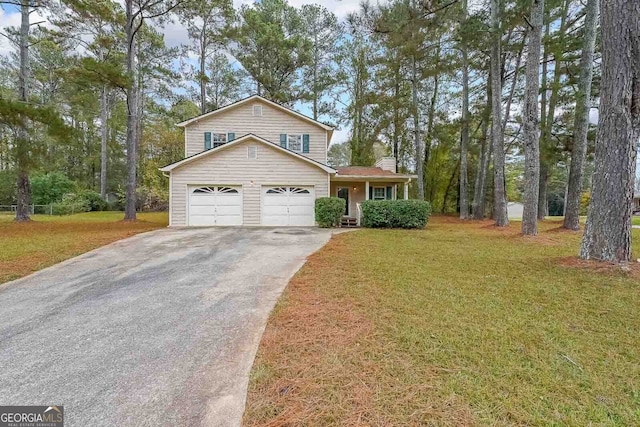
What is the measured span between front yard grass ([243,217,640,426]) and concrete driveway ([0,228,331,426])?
362 millimetres

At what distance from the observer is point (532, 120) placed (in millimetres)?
9891

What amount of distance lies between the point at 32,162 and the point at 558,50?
69.2 feet

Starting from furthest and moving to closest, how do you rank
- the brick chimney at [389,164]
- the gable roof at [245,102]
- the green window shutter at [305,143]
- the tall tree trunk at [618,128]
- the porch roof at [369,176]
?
the brick chimney at [389,164]
the green window shutter at [305,143]
the gable roof at [245,102]
the porch roof at [369,176]
the tall tree trunk at [618,128]

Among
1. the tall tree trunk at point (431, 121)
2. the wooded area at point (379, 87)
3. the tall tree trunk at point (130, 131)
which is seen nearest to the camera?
the wooded area at point (379, 87)

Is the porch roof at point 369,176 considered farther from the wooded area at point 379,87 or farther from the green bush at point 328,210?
the wooded area at point 379,87

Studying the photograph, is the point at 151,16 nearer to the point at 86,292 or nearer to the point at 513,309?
the point at 86,292

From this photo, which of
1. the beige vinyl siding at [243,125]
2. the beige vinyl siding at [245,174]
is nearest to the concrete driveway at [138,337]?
the beige vinyl siding at [245,174]

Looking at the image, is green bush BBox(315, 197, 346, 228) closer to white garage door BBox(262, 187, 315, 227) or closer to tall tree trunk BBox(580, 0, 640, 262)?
white garage door BBox(262, 187, 315, 227)

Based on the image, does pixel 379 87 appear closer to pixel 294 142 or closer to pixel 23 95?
pixel 294 142

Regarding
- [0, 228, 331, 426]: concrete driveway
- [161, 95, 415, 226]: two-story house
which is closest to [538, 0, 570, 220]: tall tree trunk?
[161, 95, 415, 226]: two-story house

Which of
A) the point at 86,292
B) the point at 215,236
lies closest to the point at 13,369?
the point at 86,292

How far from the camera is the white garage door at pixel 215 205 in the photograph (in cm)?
1347

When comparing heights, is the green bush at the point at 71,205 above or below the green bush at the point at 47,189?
below

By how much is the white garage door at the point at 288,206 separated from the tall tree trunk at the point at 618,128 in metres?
9.91
